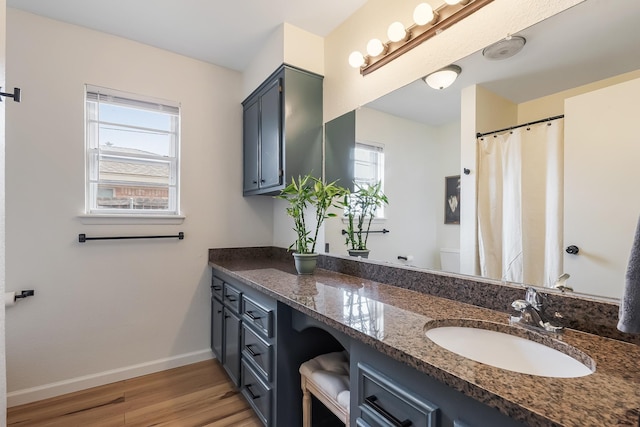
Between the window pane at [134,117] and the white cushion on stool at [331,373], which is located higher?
the window pane at [134,117]

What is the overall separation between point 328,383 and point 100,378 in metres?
1.90

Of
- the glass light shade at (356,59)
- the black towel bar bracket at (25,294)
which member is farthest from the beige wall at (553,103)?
the black towel bar bracket at (25,294)

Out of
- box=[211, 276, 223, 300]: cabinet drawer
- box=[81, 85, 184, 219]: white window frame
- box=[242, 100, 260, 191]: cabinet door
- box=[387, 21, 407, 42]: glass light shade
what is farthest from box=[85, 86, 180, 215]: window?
box=[387, 21, 407, 42]: glass light shade

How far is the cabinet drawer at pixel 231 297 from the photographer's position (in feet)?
6.16

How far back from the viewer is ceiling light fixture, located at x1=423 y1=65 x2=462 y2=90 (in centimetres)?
134

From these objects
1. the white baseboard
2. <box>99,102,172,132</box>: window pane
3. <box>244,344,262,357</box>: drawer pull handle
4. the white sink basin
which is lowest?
the white baseboard

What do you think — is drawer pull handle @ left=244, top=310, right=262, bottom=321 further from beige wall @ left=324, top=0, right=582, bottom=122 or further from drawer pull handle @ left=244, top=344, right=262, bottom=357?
beige wall @ left=324, top=0, right=582, bottom=122

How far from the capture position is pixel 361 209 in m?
1.82

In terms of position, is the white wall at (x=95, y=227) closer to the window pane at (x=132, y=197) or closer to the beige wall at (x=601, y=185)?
the window pane at (x=132, y=197)

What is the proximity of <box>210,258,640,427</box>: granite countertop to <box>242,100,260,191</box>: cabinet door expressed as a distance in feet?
4.10

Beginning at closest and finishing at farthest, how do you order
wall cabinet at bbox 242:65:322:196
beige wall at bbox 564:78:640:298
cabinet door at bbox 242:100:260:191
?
beige wall at bbox 564:78:640:298 → wall cabinet at bbox 242:65:322:196 → cabinet door at bbox 242:100:260:191

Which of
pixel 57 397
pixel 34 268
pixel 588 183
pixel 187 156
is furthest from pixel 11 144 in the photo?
pixel 588 183

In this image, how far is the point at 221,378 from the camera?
2.22 metres

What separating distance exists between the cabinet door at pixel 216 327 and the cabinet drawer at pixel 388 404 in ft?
5.06
